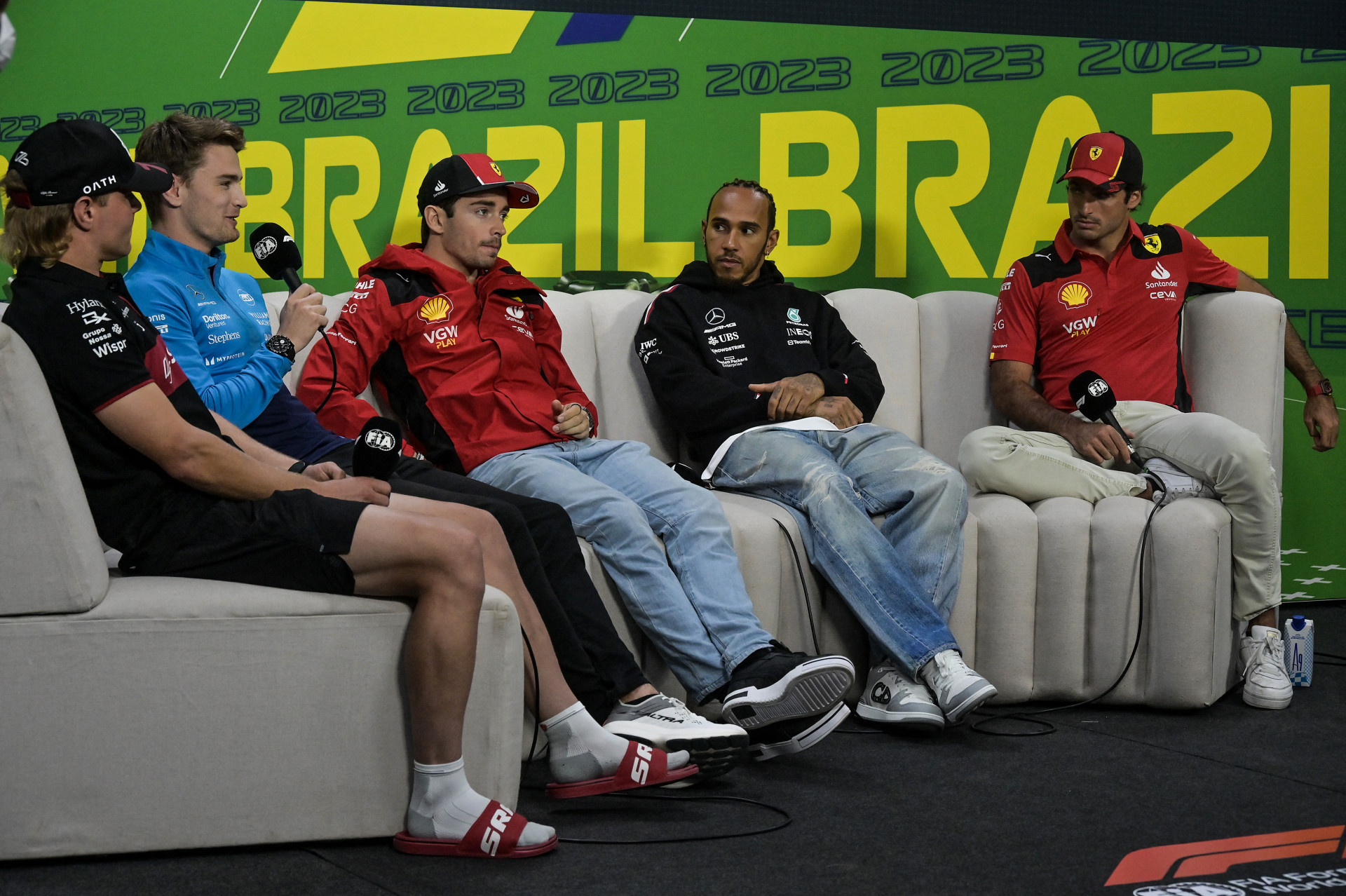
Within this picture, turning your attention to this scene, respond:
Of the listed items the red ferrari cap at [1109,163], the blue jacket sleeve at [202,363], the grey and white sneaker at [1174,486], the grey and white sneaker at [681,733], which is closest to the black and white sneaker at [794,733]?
the grey and white sneaker at [681,733]

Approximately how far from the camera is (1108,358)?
3441 millimetres

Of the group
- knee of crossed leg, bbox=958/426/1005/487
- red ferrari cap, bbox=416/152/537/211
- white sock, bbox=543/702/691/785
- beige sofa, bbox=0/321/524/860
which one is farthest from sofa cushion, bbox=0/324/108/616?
knee of crossed leg, bbox=958/426/1005/487

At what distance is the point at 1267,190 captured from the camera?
13.5 ft

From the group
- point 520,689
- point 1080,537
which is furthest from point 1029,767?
point 520,689

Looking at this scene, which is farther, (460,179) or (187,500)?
(460,179)

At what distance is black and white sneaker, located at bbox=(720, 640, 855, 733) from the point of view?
7.75 feet

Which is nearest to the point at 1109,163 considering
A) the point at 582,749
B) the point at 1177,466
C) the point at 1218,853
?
the point at 1177,466

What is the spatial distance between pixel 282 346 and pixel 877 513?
4.71ft

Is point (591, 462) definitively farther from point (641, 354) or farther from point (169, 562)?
point (169, 562)

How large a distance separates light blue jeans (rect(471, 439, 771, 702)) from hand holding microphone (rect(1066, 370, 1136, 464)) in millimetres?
1075

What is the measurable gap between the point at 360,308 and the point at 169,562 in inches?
41.1

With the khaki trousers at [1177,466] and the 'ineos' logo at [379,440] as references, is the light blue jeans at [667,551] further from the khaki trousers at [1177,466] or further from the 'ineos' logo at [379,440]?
the khaki trousers at [1177,466]

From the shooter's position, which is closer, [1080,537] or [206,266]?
[206,266]

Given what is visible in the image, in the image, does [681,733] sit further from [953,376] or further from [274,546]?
[953,376]
